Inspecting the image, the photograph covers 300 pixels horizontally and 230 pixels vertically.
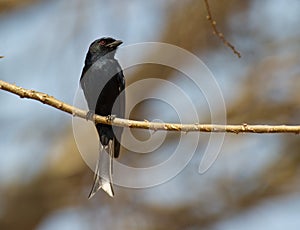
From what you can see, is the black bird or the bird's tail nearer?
the bird's tail

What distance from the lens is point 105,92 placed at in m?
4.36

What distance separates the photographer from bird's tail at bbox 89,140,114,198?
3850 mm

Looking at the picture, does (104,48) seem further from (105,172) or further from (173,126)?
(173,126)

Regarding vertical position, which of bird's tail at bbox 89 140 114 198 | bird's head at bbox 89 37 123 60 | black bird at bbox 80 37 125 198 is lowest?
bird's tail at bbox 89 140 114 198

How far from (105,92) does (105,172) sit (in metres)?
0.56

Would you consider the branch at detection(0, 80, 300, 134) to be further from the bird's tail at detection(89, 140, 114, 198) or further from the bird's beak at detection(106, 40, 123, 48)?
the bird's beak at detection(106, 40, 123, 48)

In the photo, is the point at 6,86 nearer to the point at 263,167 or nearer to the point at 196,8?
the point at 196,8

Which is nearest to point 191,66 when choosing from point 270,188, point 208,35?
point 208,35

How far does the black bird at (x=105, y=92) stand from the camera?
426 cm

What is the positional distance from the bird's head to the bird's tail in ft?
1.89

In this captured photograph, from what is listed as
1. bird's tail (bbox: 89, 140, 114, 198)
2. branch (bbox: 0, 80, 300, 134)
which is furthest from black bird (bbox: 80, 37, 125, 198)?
branch (bbox: 0, 80, 300, 134)

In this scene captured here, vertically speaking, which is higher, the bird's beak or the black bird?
the bird's beak

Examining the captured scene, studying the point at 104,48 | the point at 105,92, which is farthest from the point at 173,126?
the point at 104,48

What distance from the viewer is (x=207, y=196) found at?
6.61m
